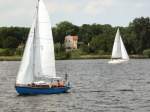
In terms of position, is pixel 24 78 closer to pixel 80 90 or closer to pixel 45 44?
pixel 45 44

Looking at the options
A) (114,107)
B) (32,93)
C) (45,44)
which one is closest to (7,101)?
(32,93)

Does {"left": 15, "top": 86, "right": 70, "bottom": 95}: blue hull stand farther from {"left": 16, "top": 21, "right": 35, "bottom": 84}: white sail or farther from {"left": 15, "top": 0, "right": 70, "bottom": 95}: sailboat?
{"left": 16, "top": 21, "right": 35, "bottom": 84}: white sail

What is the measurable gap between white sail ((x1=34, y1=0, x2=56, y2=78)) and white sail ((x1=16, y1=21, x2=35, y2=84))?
639 mm

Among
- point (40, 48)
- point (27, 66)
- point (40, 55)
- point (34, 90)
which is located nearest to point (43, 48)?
point (40, 48)

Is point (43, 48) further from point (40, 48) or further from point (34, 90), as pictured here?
point (34, 90)

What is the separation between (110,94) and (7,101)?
13295mm

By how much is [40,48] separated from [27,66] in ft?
8.03

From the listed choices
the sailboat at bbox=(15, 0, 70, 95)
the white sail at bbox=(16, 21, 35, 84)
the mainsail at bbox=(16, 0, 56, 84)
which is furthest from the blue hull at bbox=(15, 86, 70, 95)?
the mainsail at bbox=(16, 0, 56, 84)

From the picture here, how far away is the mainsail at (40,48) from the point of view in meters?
61.6

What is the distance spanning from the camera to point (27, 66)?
61.2 meters

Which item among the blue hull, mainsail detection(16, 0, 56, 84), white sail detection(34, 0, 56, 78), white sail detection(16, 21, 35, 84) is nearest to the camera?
the blue hull

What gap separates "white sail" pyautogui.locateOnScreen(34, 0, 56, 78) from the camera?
6181 cm

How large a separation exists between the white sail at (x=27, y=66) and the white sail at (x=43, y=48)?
639 millimetres

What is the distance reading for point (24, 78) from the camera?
60.8 meters
